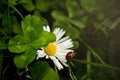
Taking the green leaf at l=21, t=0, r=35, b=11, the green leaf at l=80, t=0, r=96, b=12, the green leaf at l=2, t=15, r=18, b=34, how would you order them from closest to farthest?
the green leaf at l=2, t=15, r=18, b=34 < the green leaf at l=21, t=0, r=35, b=11 < the green leaf at l=80, t=0, r=96, b=12

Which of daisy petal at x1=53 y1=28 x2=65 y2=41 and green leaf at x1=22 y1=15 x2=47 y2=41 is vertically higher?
green leaf at x1=22 y1=15 x2=47 y2=41

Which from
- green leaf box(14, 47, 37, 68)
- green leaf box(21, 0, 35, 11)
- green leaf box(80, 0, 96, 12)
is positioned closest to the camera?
green leaf box(14, 47, 37, 68)

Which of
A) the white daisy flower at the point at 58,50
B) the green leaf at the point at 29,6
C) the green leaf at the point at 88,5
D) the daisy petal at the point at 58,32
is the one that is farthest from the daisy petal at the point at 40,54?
A: the green leaf at the point at 88,5

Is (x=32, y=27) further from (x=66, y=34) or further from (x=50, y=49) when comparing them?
(x=66, y=34)

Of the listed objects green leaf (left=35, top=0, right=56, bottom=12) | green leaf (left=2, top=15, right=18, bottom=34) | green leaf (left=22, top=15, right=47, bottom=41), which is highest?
green leaf (left=35, top=0, right=56, bottom=12)

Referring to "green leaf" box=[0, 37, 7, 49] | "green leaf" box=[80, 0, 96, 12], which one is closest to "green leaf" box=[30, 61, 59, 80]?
"green leaf" box=[0, 37, 7, 49]

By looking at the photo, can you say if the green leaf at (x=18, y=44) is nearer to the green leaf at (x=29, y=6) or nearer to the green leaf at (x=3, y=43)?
the green leaf at (x=3, y=43)

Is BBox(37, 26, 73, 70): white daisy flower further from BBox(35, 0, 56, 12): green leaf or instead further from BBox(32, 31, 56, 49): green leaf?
BBox(35, 0, 56, 12): green leaf
